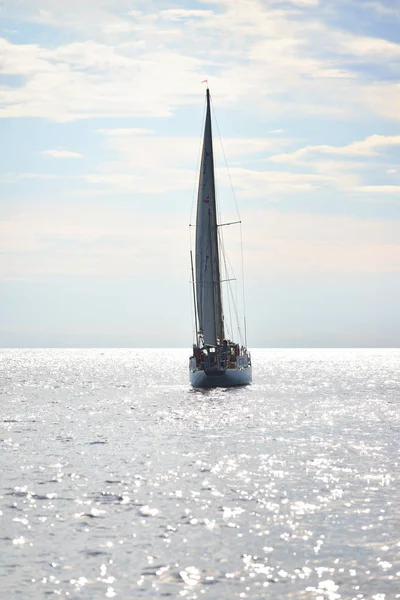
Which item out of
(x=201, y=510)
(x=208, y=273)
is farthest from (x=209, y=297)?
(x=201, y=510)

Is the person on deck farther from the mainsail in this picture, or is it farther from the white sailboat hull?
the mainsail

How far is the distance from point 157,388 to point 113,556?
321 feet

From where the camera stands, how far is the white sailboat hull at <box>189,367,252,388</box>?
9200 cm

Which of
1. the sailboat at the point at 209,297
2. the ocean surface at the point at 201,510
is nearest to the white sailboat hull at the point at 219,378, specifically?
the sailboat at the point at 209,297

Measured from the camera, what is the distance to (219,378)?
92.3 metres

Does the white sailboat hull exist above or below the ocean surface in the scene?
above

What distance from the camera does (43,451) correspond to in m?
49.1

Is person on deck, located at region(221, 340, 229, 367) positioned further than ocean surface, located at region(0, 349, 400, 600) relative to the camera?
Yes

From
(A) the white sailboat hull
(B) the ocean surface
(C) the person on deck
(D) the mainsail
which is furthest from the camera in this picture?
(D) the mainsail

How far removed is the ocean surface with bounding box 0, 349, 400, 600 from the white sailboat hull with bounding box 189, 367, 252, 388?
2592 centimetres

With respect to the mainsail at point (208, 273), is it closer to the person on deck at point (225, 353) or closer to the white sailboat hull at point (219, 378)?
the person on deck at point (225, 353)

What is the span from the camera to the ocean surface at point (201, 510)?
22.2m

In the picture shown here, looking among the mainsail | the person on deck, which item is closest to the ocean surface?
the person on deck

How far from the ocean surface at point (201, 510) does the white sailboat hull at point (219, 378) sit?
85.0ft
